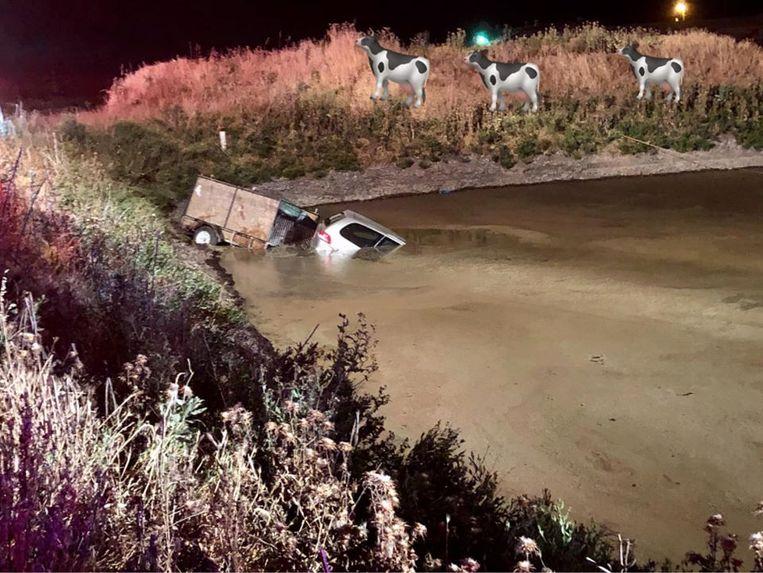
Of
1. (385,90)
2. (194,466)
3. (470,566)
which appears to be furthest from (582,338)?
(385,90)

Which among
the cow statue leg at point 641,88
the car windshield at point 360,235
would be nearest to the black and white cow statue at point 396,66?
the cow statue leg at point 641,88

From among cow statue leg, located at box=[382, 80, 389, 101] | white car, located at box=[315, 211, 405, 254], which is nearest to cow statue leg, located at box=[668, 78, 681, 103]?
cow statue leg, located at box=[382, 80, 389, 101]

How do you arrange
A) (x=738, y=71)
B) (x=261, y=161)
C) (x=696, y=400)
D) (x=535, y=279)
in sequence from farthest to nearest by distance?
(x=738, y=71), (x=261, y=161), (x=535, y=279), (x=696, y=400)

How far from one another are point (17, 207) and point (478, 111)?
612 inches

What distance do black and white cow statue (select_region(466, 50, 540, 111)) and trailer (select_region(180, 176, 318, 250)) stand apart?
10.2 m

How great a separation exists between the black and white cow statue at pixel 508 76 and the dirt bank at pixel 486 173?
258 cm

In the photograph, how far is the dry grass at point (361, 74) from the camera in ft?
75.5

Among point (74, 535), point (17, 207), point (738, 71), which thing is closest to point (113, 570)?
point (74, 535)

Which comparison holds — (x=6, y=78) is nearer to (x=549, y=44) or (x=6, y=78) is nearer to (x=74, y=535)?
(x=549, y=44)

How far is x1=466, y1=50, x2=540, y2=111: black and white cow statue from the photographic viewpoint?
22.0 metres

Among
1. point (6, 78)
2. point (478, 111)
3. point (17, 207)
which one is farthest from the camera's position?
point (6, 78)

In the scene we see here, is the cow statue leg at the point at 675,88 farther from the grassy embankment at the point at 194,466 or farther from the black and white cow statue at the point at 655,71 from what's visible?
the grassy embankment at the point at 194,466

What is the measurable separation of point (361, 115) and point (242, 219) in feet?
30.5

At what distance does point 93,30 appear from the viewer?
53938 mm
